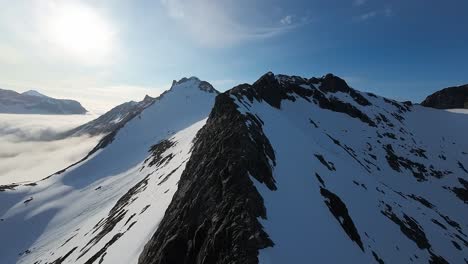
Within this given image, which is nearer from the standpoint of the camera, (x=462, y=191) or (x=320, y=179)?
(x=320, y=179)

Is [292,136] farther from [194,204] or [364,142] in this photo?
[364,142]

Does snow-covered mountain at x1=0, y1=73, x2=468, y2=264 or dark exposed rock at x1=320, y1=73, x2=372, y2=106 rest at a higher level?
dark exposed rock at x1=320, y1=73, x2=372, y2=106

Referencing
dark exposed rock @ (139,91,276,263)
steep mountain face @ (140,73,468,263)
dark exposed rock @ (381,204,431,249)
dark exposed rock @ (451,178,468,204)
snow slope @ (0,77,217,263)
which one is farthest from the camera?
dark exposed rock @ (451,178,468,204)

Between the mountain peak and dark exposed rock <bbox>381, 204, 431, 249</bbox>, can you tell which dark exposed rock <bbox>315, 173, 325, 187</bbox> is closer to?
dark exposed rock <bbox>381, 204, 431, 249</bbox>

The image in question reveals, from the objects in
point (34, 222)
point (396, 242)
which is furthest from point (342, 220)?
point (34, 222)

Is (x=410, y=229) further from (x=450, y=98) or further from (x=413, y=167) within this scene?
(x=450, y=98)

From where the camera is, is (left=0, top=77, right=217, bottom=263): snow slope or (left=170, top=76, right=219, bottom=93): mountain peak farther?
(left=170, top=76, right=219, bottom=93): mountain peak

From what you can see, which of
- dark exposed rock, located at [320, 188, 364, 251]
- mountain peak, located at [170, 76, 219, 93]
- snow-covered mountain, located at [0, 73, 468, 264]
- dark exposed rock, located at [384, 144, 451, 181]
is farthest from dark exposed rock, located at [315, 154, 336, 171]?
mountain peak, located at [170, 76, 219, 93]

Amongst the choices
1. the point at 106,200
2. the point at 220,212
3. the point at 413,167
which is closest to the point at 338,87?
the point at 413,167
